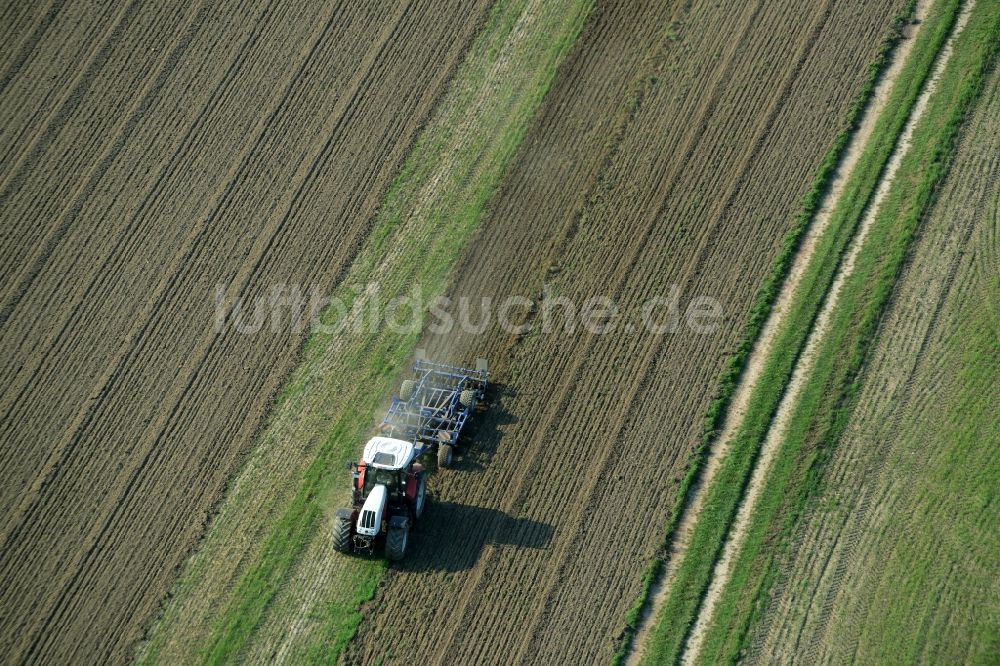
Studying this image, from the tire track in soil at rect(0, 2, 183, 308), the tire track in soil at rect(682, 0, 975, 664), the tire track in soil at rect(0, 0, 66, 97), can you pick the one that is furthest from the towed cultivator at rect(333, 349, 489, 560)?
the tire track in soil at rect(0, 0, 66, 97)

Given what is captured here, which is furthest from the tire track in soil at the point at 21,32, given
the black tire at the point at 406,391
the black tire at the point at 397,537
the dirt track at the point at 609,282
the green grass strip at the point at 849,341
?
the green grass strip at the point at 849,341

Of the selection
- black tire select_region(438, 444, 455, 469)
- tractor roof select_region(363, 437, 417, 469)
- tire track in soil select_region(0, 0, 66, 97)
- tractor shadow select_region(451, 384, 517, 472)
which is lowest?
tractor roof select_region(363, 437, 417, 469)

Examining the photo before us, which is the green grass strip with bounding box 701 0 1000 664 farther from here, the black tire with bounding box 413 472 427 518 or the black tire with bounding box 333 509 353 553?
the black tire with bounding box 333 509 353 553

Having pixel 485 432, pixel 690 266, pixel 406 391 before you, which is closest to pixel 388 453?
pixel 406 391

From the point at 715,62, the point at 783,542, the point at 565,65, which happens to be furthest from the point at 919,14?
the point at 783,542

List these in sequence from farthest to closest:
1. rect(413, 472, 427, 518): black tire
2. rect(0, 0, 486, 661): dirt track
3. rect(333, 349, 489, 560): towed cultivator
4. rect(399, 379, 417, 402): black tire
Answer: rect(399, 379, 417, 402): black tire → rect(0, 0, 486, 661): dirt track → rect(413, 472, 427, 518): black tire → rect(333, 349, 489, 560): towed cultivator

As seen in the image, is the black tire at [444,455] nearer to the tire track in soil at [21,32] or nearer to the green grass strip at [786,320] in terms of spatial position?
the green grass strip at [786,320]

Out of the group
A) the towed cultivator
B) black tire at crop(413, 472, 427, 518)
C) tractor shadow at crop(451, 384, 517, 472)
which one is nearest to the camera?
the towed cultivator
